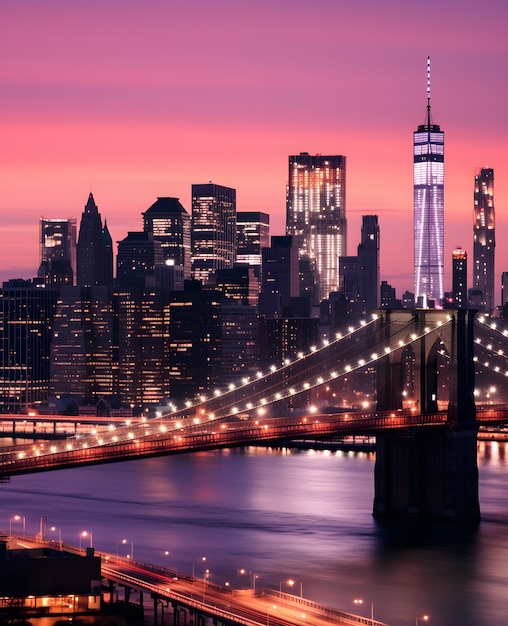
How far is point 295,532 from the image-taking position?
75938 millimetres

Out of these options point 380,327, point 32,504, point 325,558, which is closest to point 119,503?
point 32,504

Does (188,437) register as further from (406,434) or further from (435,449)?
(435,449)

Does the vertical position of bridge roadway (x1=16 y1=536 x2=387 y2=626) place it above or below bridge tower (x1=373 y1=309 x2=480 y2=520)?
below

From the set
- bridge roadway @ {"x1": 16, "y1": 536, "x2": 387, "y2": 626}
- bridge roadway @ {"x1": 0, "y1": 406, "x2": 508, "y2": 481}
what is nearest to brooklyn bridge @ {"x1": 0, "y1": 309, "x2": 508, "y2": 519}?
bridge roadway @ {"x1": 0, "y1": 406, "x2": 508, "y2": 481}

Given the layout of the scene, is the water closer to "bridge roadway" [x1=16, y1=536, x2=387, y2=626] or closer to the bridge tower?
the bridge tower

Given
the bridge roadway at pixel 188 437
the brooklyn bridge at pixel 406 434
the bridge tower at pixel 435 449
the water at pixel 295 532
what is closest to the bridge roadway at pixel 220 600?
the water at pixel 295 532

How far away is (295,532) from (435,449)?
7.39m

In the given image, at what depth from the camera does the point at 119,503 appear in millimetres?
89000

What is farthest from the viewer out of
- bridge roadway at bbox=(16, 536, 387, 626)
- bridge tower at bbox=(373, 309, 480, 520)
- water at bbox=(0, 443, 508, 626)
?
bridge tower at bbox=(373, 309, 480, 520)

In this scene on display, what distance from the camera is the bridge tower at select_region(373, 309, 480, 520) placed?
258ft

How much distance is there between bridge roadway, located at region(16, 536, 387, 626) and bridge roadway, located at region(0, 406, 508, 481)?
9282 millimetres

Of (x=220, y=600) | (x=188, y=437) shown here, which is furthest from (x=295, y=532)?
(x=220, y=600)

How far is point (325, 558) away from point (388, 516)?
41.0ft

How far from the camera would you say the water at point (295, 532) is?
200ft
